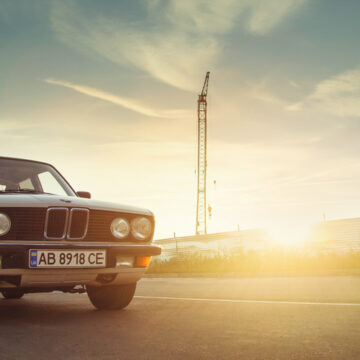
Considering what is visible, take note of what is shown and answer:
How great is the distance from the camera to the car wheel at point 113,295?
5.55 m

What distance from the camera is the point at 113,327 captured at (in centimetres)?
433

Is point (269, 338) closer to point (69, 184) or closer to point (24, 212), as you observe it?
point (24, 212)

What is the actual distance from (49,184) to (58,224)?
5.42ft

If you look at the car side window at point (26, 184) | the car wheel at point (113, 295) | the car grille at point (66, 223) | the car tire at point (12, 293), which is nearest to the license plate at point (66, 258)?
the car grille at point (66, 223)

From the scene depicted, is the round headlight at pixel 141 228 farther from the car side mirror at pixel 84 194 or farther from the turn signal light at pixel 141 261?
the car side mirror at pixel 84 194

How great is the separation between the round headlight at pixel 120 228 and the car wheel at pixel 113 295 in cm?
70

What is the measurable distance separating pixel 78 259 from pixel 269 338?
183 cm

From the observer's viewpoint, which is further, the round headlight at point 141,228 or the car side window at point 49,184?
the car side window at point 49,184

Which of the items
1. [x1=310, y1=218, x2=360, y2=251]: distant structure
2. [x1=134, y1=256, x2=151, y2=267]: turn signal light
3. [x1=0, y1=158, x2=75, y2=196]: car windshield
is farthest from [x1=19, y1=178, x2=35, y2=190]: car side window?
[x1=310, y1=218, x2=360, y2=251]: distant structure

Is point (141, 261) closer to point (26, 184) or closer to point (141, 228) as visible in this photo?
point (141, 228)

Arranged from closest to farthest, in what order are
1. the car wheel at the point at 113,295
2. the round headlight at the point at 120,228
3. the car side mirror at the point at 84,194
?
the round headlight at the point at 120,228 → the car wheel at the point at 113,295 → the car side mirror at the point at 84,194

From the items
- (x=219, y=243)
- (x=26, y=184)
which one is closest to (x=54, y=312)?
(x=26, y=184)

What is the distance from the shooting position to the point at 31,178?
A: 619 cm

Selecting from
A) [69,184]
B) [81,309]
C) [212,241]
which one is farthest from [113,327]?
[212,241]
